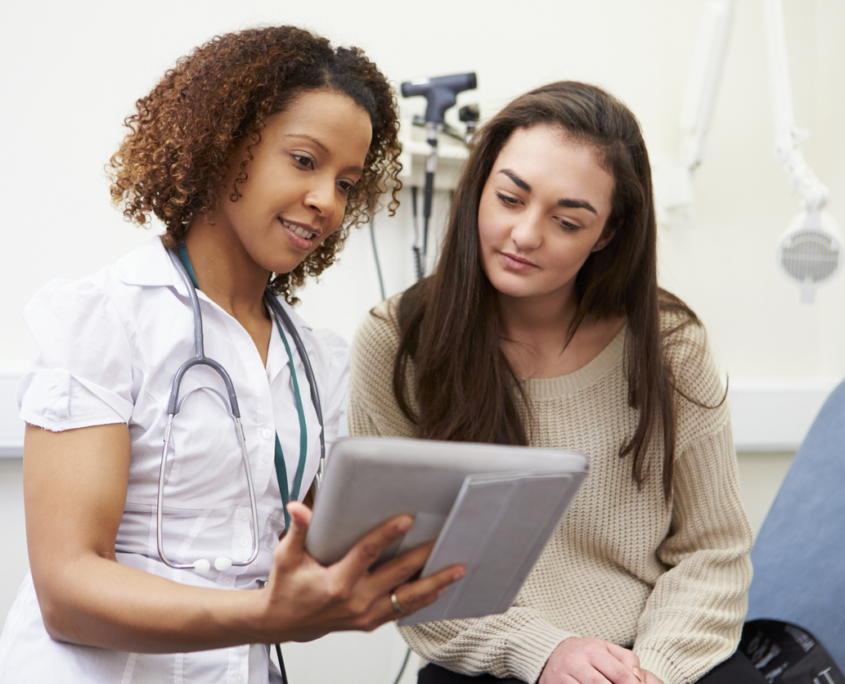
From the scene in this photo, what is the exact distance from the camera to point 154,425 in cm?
74

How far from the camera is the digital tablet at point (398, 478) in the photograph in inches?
20.3

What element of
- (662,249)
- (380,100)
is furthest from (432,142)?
(662,249)

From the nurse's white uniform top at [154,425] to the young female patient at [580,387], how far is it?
308 millimetres

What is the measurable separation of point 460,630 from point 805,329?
59.8 inches

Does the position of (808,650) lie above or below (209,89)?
below

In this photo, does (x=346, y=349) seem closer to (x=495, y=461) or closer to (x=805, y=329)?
(x=495, y=461)

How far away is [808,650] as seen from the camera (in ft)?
3.34

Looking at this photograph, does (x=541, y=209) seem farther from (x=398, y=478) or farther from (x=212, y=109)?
(x=398, y=478)

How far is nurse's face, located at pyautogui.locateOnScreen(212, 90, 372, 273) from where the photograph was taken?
83 centimetres

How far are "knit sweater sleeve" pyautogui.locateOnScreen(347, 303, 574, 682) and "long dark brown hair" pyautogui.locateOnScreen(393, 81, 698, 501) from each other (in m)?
0.03

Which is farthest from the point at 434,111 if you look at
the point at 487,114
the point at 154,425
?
the point at 154,425

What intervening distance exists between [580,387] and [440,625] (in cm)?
42

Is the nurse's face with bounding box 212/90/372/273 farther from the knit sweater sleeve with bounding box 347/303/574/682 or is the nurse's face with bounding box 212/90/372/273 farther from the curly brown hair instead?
the knit sweater sleeve with bounding box 347/303/574/682

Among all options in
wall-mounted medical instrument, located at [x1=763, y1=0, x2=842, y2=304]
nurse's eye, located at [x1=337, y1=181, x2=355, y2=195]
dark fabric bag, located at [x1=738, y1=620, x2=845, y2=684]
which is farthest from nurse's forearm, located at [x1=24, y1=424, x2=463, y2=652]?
wall-mounted medical instrument, located at [x1=763, y1=0, x2=842, y2=304]
